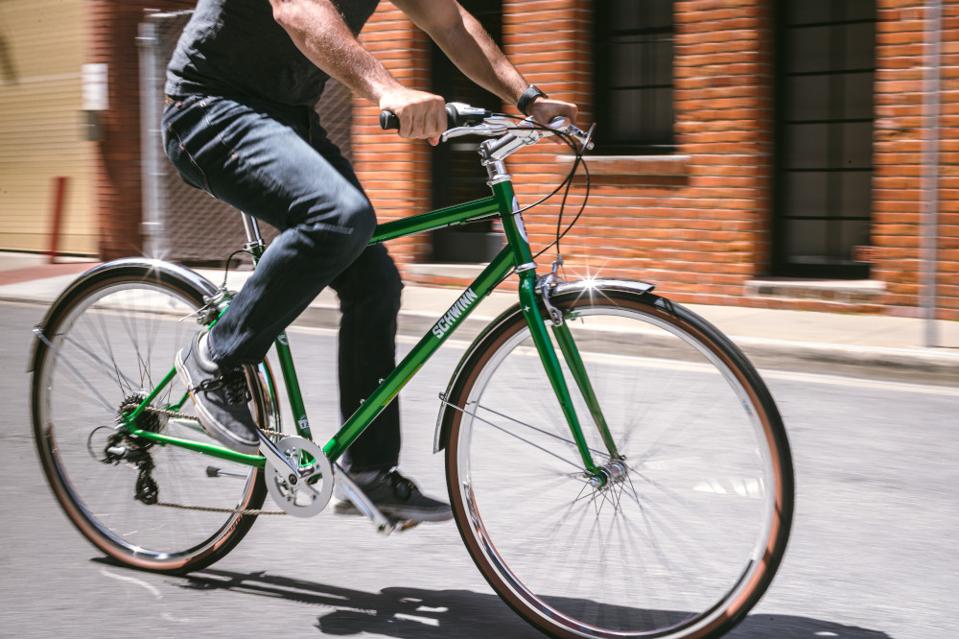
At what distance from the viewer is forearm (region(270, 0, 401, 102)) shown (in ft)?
10.3

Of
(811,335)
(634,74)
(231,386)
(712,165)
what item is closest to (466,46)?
(231,386)

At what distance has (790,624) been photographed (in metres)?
3.56

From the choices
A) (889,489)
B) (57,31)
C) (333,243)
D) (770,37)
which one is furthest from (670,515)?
(57,31)

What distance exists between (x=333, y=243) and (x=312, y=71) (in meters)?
0.57

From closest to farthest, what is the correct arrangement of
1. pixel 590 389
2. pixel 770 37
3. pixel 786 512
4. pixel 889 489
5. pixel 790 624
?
pixel 786 512
pixel 590 389
pixel 790 624
pixel 889 489
pixel 770 37

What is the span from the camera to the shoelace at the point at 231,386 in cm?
362

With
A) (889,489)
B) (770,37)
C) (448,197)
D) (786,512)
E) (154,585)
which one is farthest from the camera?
(448,197)

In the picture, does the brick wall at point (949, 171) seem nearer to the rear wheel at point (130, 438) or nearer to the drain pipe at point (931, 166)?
the drain pipe at point (931, 166)

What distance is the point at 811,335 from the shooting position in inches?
356

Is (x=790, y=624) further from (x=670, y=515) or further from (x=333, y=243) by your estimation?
(x=333, y=243)

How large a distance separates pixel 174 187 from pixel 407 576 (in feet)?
41.3

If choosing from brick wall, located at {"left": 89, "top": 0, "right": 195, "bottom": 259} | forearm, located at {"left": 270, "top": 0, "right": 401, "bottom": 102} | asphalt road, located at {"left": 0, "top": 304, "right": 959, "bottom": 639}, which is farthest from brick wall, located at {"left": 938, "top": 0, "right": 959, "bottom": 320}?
brick wall, located at {"left": 89, "top": 0, "right": 195, "bottom": 259}

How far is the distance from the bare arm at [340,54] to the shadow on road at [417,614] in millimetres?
1322

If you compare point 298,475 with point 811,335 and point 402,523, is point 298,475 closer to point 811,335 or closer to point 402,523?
point 402,523
